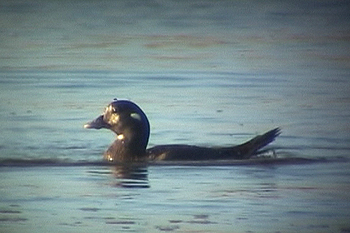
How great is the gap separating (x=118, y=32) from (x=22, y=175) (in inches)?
118

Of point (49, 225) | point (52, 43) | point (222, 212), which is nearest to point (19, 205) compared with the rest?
point (49, 225)

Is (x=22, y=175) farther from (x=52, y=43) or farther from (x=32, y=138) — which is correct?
(x=52, y=43)

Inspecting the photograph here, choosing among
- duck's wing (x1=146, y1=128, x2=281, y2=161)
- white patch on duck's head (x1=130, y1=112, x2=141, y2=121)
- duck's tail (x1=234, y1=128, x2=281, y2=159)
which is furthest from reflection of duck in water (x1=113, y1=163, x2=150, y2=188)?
duck's tail (x1=234, y1=128, x2=281, y2=159)

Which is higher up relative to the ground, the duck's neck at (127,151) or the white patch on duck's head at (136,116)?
the white patch on duck's head at (136,116)

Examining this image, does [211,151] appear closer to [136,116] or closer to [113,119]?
[136,116]

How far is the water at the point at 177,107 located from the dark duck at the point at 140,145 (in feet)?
0.29

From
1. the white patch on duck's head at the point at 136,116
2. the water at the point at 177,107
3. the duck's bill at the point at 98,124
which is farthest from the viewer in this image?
the duck's bill at the point at 98,124

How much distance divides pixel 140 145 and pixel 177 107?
0.96 m

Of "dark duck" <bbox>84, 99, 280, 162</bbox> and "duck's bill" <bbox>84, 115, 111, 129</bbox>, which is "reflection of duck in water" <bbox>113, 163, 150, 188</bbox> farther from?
"duck's bill" <bbox>84, 115, 111, 129</bbox>

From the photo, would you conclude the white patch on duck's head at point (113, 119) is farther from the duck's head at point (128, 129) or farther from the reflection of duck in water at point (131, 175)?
the reflection of duck in water at point (131, 175)

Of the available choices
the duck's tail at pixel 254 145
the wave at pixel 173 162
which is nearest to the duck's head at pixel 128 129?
the wave at pixel 173 162

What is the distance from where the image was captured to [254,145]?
9.81 metres

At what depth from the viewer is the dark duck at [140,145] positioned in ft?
31.9

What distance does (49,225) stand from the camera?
838 cm
